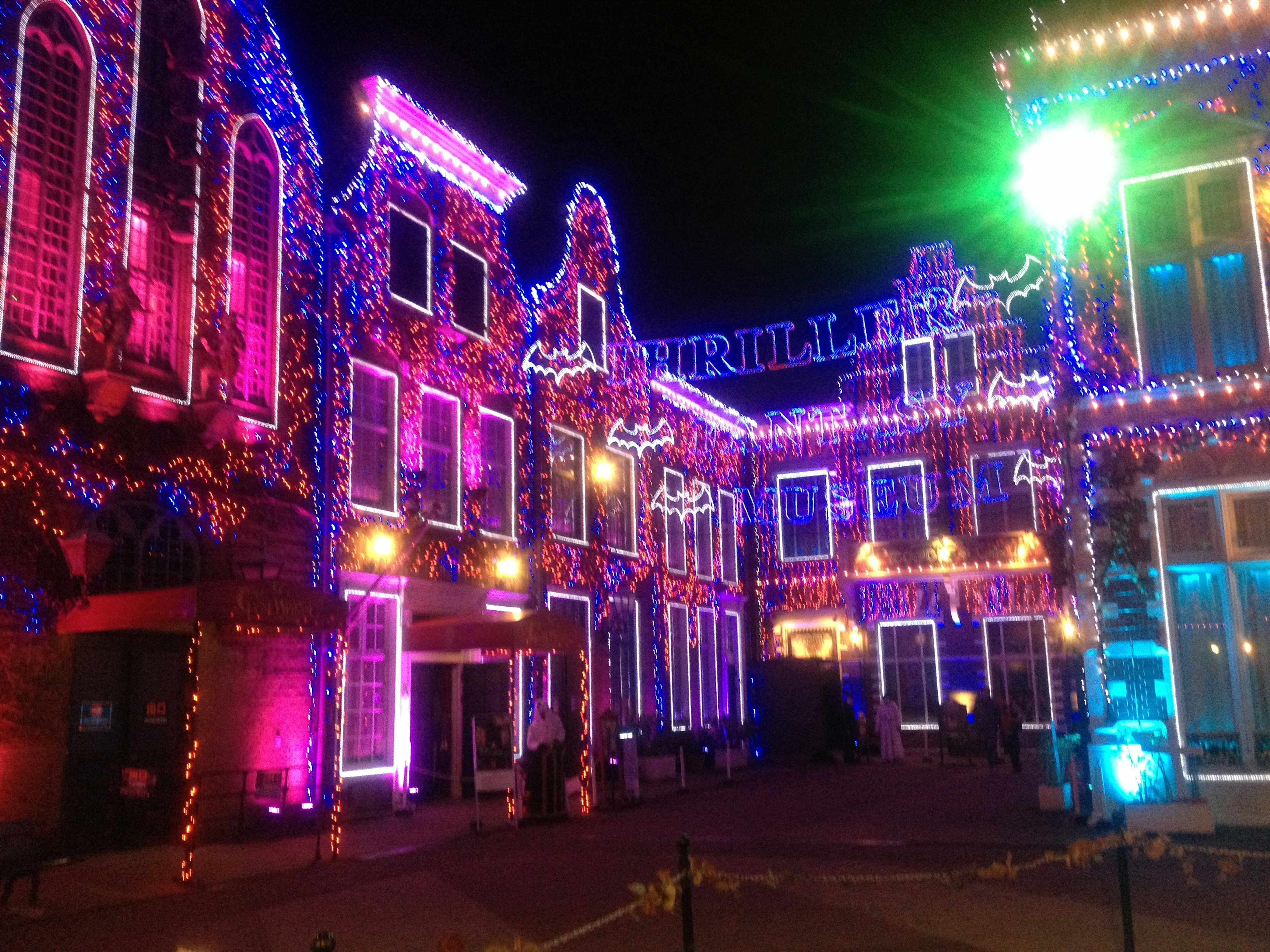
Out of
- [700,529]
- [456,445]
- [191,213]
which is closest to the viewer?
[191,213]

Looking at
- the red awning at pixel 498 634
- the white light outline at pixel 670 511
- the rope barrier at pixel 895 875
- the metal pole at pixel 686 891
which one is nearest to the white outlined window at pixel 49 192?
the red awning at pixel 498 634

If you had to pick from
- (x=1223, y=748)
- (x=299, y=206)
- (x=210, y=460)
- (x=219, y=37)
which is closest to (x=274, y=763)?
(x=210, y=460)

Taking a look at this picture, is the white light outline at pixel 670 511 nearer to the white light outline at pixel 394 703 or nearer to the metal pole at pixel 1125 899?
the white light outline at pixel 394 703

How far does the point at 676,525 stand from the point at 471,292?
32.5 feet

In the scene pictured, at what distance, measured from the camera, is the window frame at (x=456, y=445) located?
18375 millimetres

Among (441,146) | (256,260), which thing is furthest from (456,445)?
(441,146)

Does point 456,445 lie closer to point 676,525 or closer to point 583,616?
point 583,616

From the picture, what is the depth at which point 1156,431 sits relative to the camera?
559 inches

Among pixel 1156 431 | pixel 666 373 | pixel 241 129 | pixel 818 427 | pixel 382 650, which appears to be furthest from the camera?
pixel 818 427

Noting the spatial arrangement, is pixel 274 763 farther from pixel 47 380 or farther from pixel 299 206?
pixel 299 206

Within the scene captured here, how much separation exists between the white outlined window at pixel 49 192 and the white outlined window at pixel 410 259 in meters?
5.72

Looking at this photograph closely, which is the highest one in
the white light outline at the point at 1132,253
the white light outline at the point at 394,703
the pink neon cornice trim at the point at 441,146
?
the pink neon cornice trim at the point at 441,146

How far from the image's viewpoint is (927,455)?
29.1 metres

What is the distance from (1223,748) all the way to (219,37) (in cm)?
1603
